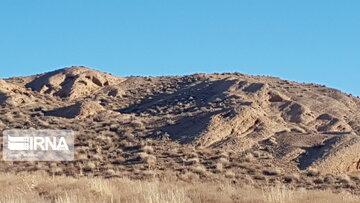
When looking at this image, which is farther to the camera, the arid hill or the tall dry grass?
the arid hill

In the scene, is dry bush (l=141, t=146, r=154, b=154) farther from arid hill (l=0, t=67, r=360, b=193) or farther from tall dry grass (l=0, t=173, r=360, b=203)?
tall dry grass (l=0, t=173, r=360, b=203)

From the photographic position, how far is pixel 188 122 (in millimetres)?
36844

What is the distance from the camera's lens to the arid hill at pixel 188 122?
2880 cm

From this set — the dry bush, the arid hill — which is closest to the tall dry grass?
the arid hill

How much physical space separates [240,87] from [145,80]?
14.9m

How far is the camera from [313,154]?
29.6 meters

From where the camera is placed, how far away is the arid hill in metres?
28.8

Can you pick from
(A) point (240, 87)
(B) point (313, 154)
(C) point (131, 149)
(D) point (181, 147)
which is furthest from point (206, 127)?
(A) point (240, 87)

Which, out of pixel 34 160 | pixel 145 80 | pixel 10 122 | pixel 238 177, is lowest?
pixel 238 177

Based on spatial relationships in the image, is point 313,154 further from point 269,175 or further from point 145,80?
point 145,80

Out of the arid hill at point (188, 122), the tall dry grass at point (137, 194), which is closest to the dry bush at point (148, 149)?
the arid hill at point (188, 122)

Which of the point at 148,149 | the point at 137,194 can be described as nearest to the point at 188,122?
the point at 148,149

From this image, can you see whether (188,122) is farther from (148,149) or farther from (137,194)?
(137,194)

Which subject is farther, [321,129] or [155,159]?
[321,129]
